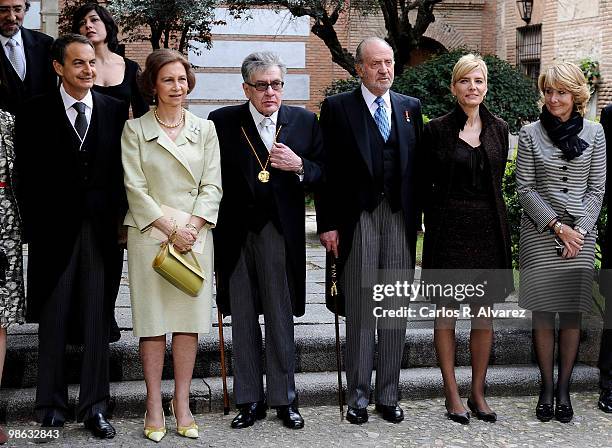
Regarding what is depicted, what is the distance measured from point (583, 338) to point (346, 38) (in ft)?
44.8

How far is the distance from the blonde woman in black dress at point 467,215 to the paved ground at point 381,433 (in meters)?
0.16

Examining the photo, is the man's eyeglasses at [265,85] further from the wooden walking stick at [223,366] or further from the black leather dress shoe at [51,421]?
the black leather dress shoe at [51,421]

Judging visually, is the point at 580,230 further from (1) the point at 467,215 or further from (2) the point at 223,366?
(2) the point at 223,366

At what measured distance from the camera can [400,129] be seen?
529 cm

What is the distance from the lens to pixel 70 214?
5.01 m

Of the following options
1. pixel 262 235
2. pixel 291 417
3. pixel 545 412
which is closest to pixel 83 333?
pixel 262 235

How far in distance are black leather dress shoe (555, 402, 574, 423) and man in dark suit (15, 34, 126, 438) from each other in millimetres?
2499

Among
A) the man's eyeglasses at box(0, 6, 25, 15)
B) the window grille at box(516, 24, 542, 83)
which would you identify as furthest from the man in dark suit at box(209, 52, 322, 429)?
the window grille at box(516, 24, 542, 83)

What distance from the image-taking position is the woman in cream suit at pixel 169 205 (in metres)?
5.00

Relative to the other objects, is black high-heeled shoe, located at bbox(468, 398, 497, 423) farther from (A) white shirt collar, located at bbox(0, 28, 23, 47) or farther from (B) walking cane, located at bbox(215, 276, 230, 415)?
(A) white shirt collar, located at bbox(0, 28, 23, 47)

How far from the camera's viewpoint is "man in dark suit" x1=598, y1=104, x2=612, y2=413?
568cm

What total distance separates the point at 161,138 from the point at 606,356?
295cm

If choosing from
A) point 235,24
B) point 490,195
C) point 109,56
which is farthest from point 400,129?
point 235,24

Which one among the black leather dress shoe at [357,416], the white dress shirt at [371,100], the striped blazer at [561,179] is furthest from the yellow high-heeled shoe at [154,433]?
the striped blazer at [561,179]
